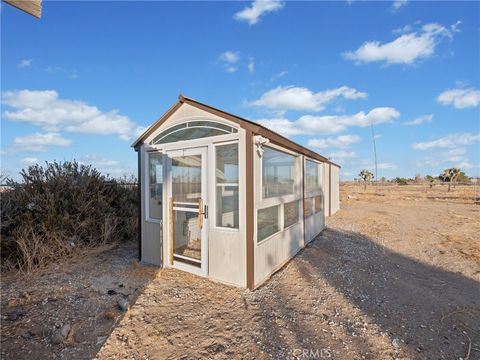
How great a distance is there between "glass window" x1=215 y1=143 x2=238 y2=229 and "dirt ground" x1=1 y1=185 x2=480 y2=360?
1.12 meters

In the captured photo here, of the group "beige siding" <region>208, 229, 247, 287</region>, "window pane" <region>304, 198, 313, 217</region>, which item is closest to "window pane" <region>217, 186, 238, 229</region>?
"beige siding" <region>208, 229, 247, 287</region>

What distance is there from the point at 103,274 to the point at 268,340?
134 inches

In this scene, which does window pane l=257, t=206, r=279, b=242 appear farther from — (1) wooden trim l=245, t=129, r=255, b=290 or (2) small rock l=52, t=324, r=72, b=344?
(2) small rock l=52, t=324, r=72, b=344

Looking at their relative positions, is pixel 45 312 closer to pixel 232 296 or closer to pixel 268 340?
pixel 232 296

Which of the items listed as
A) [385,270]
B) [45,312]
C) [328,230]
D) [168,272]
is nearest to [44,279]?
[45,312]

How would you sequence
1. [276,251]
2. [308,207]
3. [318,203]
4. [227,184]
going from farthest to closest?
1. [318,203]
2. [308,207]
3. [276,251]
4. [227,184]

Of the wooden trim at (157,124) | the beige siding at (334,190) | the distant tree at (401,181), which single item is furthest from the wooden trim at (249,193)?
the distant tree at (401,181)

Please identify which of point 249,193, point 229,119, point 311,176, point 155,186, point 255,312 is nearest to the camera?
point 255,312

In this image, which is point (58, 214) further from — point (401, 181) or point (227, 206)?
point (401, 181)

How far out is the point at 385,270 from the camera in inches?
199

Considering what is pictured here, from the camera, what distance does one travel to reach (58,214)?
18.1ft

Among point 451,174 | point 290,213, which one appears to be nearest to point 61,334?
point 290,213

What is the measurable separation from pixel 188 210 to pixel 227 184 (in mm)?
965

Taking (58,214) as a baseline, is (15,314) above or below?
below
